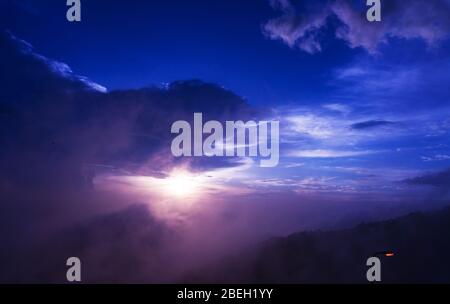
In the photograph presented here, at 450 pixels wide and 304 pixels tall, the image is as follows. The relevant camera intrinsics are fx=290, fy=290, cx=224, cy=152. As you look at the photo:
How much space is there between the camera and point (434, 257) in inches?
5669

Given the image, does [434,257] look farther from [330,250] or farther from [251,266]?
[251,266]

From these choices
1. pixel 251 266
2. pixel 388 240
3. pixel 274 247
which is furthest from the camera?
pixel 274 247

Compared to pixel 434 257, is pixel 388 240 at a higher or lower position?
higher

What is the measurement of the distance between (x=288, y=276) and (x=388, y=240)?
57.2 meters

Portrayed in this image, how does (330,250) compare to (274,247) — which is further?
(274,247)
